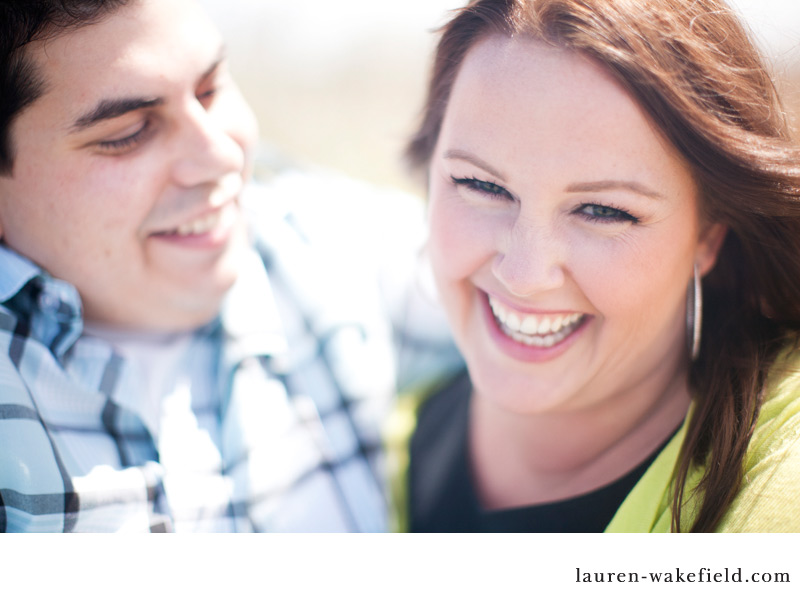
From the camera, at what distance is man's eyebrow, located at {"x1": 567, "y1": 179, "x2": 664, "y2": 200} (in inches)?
51.5

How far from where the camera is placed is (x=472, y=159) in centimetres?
144

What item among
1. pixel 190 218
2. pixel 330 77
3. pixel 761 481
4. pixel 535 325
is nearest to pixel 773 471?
pixel 761 481

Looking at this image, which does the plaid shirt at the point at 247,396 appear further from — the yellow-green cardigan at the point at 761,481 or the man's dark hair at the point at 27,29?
the yellow-green cardigan at the point at 761,481

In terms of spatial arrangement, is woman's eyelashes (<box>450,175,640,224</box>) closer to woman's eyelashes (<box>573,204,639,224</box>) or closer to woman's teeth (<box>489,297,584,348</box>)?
woman's eyelashes (<box>573,204,639,224</box>)

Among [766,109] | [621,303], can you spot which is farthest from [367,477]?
[766,109]

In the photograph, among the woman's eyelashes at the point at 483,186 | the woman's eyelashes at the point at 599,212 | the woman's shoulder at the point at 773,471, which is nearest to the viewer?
the woman's shoulder at the point at 773,471

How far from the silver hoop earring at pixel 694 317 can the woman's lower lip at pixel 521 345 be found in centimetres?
26

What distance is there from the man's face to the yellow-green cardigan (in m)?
1.19

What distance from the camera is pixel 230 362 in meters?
1.92

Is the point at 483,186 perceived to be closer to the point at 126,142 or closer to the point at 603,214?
the point at 603,214

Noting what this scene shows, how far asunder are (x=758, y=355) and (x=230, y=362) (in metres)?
1.34

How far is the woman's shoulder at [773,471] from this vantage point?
1.26 m

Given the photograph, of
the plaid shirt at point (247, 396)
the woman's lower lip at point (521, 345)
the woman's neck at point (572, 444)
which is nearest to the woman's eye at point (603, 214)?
the woman's lower lip at point (521, 345)
